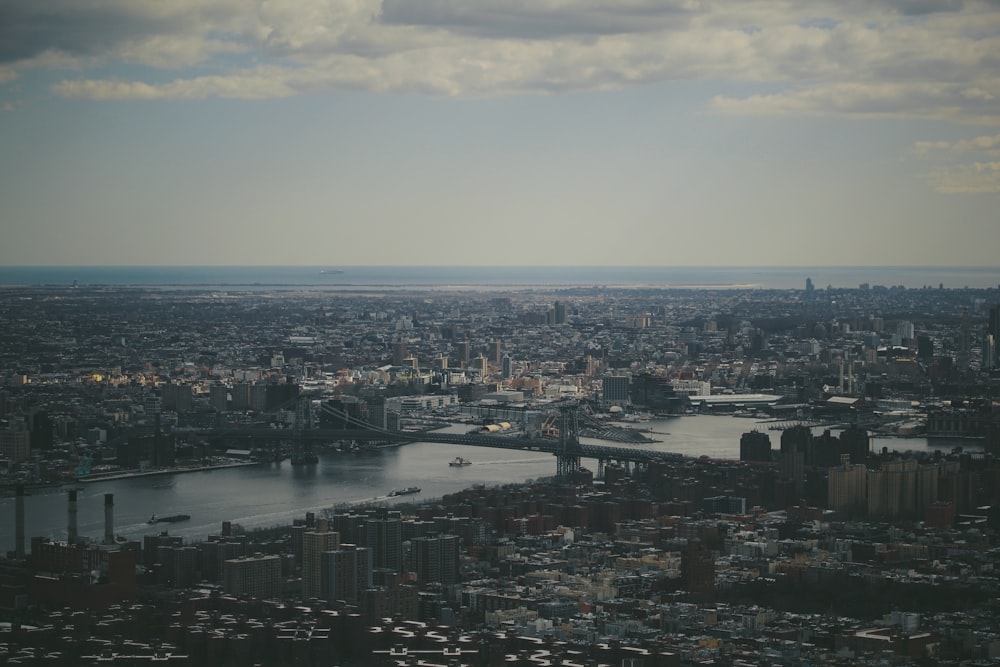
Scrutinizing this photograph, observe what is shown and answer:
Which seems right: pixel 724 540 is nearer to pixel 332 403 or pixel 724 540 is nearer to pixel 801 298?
pixel 332 403

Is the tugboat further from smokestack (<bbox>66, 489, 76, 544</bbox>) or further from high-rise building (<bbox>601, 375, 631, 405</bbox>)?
high-rise building (<bbox>601, 375, 631, 405</bbox>)

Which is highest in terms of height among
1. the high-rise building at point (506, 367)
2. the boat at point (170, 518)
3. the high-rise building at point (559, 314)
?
the high-rise building at point (559, 314)

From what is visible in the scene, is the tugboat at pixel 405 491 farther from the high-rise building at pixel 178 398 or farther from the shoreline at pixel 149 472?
the high-rise building at pixel 178 398

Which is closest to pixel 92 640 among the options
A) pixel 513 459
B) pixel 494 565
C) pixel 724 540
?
pixel 494 565

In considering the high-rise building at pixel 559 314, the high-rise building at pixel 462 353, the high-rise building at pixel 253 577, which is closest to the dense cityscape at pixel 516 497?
the high-rise building at pixel 253 577

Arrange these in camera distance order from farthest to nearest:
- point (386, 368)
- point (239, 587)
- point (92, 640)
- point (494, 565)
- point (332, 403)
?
point (386, 368)
point (332, 403)
point (494, 565)
point (239, 587)
point (92, 640)
